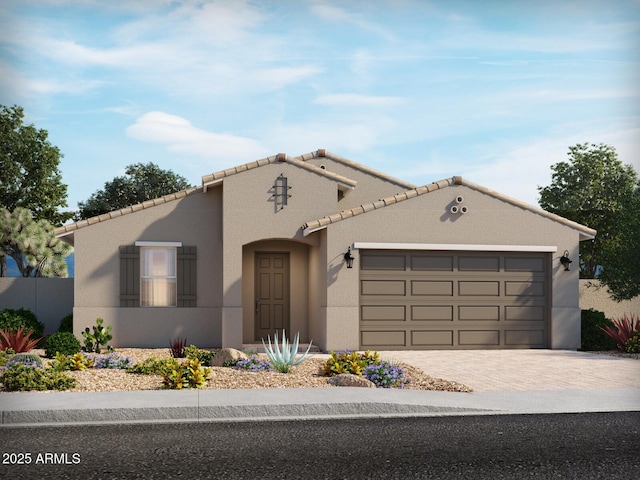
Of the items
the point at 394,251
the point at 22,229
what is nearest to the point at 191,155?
the point at 22,229

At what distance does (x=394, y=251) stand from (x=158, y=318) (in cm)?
608

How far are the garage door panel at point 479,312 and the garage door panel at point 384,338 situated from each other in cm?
155

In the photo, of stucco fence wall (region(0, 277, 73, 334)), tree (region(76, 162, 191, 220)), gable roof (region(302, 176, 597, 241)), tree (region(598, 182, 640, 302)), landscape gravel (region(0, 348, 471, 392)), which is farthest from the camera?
tree (region(76, 162, 191, 220))

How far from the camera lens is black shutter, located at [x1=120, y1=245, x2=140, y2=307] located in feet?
61.8

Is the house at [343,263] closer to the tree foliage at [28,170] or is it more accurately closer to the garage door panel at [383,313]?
the garage door panel at [383,313]

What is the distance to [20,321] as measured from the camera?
1919cm

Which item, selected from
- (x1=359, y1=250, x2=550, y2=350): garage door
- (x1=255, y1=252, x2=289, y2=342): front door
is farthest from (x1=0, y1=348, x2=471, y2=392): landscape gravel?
(x1=255, y1=252, x2=289, y2=342): front door

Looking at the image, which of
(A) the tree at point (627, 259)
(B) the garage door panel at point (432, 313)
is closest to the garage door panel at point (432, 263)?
(B) the garage door panel at point (432, 313)

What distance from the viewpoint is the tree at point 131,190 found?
40094 millimetres

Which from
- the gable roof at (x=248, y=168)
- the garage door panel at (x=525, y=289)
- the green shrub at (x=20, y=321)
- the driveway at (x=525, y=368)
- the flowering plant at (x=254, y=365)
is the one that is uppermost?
the gable roof at (x=248, y=168)

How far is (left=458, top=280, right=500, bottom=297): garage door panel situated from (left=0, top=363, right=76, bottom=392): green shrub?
10.1 m

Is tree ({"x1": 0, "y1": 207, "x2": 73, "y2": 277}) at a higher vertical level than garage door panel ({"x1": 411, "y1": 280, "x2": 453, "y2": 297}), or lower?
higher

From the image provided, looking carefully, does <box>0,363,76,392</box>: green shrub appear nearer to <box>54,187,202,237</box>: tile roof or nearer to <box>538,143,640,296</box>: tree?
<box>54,187,202,237</box>: tile roof

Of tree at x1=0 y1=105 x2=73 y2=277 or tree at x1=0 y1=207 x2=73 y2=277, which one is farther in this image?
tree at x1=0 y1=105 x2=73 y2=277
